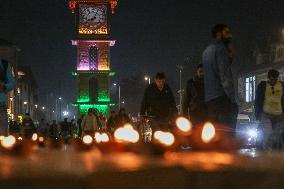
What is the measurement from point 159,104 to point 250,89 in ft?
223

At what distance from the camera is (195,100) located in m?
11.0

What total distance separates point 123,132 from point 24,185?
620cm

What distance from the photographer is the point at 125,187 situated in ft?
7.72

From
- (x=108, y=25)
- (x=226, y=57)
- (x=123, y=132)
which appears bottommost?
(x=123, y=132)

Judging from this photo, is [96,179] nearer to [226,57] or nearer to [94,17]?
[226,57]

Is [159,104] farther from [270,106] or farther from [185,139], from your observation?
[185,139]

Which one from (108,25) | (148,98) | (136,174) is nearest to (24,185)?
(136,174)

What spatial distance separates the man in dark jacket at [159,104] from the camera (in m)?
11.8

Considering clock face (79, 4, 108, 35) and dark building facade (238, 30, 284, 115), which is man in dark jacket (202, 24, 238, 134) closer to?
dark building facade (238, 30, 284, 115)

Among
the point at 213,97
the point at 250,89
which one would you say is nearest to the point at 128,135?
the point at 213,97

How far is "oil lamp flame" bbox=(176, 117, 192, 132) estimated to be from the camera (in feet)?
23.5

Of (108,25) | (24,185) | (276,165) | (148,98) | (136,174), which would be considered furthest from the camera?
(108,25)

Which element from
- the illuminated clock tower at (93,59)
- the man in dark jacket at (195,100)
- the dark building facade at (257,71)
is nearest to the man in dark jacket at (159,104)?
the man in dark jacket at (195,100)

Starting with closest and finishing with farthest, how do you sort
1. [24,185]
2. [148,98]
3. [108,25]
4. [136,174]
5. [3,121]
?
[24,185]
[136,174]
[3,121]
[148,98]
[108,25]
